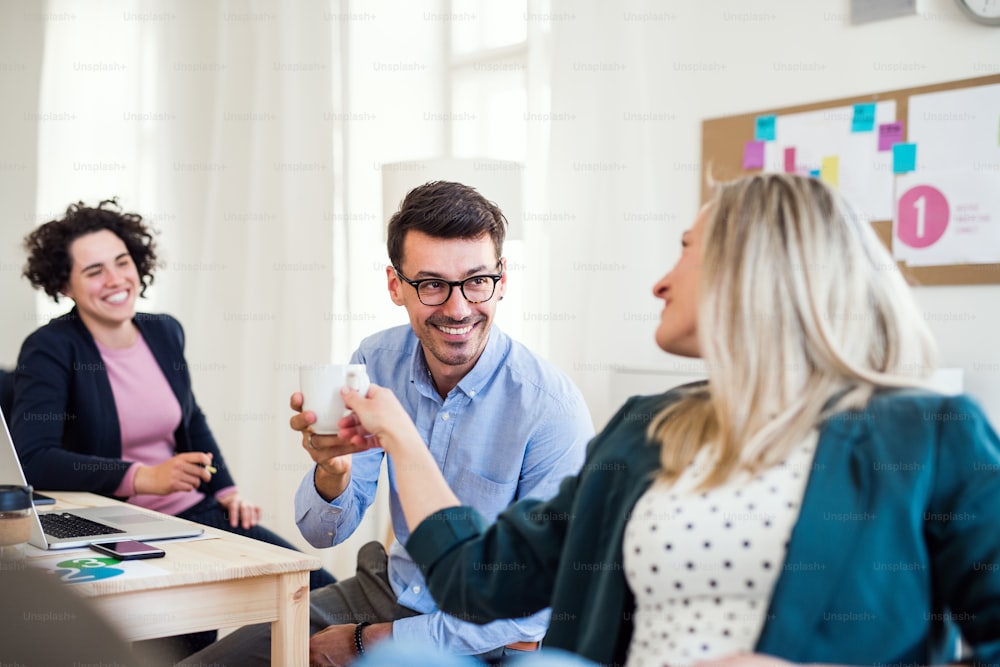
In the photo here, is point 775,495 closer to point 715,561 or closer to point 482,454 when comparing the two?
point 715,561

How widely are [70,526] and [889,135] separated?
7.75ft

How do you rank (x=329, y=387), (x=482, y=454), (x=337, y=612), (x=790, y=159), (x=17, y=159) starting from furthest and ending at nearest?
(x=17, y=159)
(x=790, y=159)
(x=337, y=612)
(x=482, y=454)
(x=329, y=387)

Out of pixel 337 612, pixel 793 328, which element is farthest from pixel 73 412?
pixel 793 328

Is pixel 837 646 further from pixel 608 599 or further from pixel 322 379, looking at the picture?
pixel 322 379

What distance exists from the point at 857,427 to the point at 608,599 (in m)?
0.34

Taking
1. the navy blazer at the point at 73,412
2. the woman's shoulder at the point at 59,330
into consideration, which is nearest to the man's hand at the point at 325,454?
the navy blazer at the point at 73,412

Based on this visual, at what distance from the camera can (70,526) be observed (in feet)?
6.35

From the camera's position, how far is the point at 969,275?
2822 millimetres

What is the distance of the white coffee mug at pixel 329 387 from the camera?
5.11 feet

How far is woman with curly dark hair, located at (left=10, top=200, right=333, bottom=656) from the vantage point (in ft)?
8.37

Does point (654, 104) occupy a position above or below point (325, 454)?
above

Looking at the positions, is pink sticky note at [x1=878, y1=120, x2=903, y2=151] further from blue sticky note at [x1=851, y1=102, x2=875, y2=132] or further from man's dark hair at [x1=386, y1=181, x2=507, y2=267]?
man's dark hair at [x1=386, y1=181, x2=507, y2=267]

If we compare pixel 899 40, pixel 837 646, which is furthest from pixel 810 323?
pixel 899 40

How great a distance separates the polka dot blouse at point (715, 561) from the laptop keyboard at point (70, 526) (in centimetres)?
113
